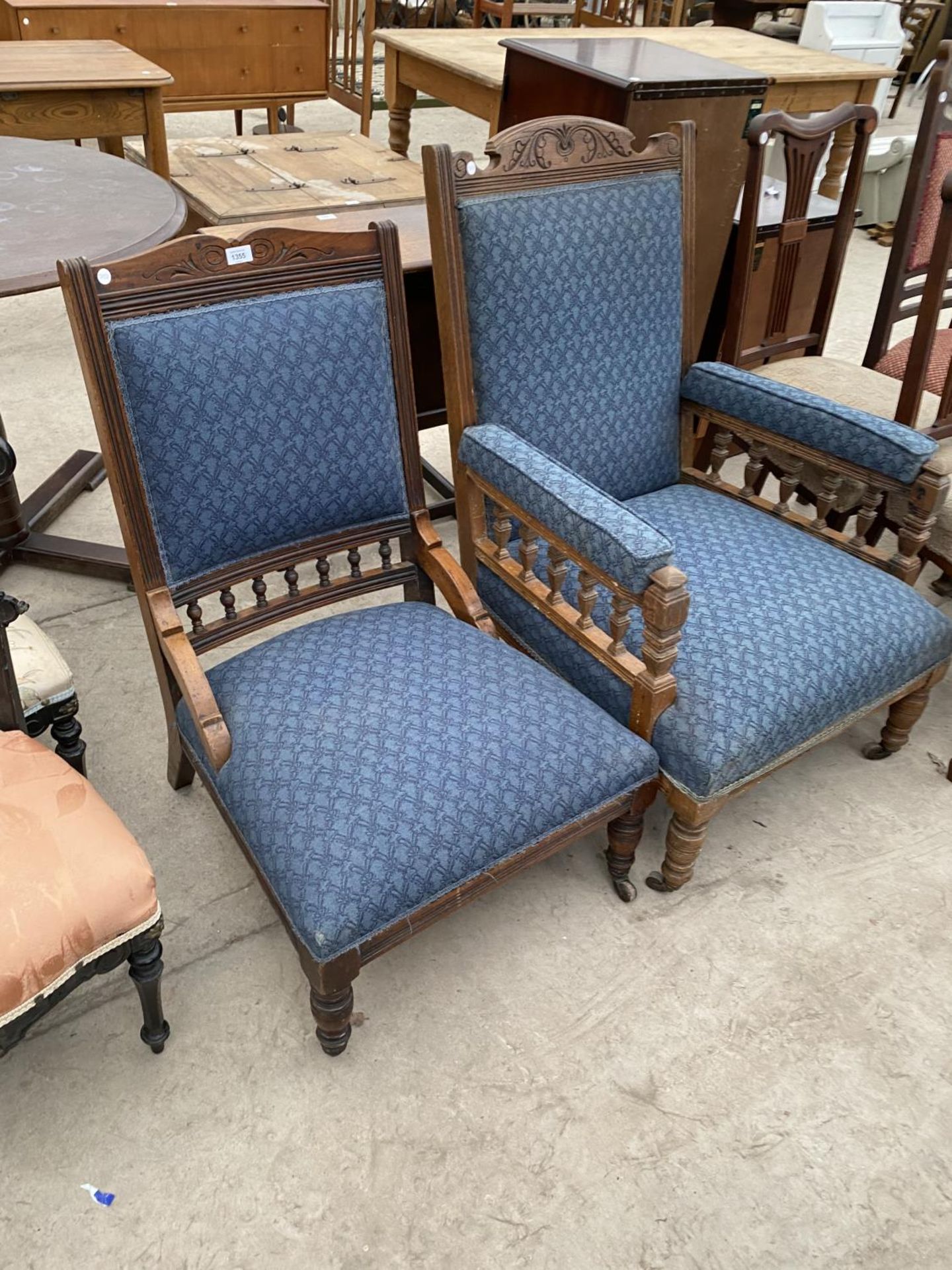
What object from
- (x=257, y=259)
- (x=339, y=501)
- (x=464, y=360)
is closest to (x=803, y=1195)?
(x=339, y=501)

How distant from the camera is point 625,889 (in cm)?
163

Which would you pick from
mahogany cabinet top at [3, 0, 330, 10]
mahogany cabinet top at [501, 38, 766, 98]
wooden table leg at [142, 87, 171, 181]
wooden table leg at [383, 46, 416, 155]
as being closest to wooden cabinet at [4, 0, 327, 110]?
mahogany cabinet top at [3, 0, 330, 10]

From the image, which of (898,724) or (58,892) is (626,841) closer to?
(898,724)

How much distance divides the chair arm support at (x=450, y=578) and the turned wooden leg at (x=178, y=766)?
512mm

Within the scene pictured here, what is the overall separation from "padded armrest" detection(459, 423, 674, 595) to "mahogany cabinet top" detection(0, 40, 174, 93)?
2118mm

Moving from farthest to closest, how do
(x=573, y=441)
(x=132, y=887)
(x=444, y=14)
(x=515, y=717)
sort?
(x=444, y=14), (x=573, y=441), (x=515, y=717), (x=132, y=887)

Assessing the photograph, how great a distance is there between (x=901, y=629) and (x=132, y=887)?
1.29 metres

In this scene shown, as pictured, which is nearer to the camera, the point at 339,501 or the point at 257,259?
the point at 257,259

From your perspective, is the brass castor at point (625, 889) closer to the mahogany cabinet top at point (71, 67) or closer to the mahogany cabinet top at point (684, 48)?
the mahogany cabinet top at point (684, 48)

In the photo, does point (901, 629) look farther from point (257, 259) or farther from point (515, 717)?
point (257, 259)

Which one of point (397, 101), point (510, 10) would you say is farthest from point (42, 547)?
point (510, 10)

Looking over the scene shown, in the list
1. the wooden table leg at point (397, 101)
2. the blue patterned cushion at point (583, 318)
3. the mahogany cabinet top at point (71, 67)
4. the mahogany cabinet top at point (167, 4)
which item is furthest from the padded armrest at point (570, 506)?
the mahogany cabinet top at point (167, 4)

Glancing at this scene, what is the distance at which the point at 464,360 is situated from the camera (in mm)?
1597

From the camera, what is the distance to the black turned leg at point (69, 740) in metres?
1.60
